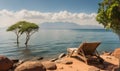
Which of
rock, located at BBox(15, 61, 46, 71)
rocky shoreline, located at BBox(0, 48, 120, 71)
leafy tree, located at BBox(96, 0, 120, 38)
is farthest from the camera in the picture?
rocky shoreline, located at BBox(0, 48, 120, 71)

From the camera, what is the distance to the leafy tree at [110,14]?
1212cm

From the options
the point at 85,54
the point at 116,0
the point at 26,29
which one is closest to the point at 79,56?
the point at 85,54

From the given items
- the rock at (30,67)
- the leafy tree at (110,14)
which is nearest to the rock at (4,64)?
the rock at (30,67)

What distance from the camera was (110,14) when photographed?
12156 mm

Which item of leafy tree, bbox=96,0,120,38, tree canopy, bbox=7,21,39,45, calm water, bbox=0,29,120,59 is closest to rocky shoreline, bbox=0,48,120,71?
leafy tree, bbox=96,0,120,38

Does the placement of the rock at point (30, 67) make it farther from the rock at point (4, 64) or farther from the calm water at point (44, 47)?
the calm water at point (44, 47)

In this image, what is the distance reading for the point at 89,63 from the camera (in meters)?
19.2

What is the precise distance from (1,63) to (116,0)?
10371mm

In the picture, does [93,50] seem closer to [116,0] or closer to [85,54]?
[85,54]

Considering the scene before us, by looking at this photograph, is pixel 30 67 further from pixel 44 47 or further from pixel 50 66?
pixel 44 47

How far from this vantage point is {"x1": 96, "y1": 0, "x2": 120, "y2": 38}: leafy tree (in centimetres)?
1212

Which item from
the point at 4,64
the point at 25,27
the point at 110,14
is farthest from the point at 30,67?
the point at 25,27

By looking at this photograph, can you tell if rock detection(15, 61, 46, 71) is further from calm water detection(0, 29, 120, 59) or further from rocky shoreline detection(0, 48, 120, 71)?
calm water detection(0, 29, 120, 59)

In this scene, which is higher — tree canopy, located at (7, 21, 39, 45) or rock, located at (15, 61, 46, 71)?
tree canopy, located at (7, 21, 39, 45)
